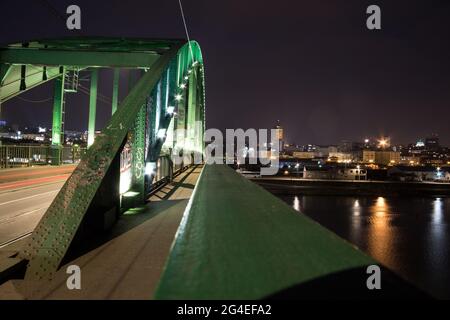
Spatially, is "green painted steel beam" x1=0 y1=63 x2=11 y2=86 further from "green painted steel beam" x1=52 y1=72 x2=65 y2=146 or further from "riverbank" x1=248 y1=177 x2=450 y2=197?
"riverbank" x1=248 y1=177 x2=450 y2=197

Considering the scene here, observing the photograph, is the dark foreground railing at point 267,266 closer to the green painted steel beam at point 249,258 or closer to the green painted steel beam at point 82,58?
the green painted steel beam at point 249,258

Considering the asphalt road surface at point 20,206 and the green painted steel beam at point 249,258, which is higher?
the green painted steel beam at point 249,258

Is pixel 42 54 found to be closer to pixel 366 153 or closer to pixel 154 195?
pixel 154 195

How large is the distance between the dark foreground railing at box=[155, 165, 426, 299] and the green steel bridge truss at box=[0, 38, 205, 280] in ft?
7.77

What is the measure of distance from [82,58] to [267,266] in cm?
1574

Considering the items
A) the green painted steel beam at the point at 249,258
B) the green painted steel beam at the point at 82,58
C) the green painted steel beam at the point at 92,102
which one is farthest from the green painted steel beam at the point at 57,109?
the green painted steel beam at the point at 249,258

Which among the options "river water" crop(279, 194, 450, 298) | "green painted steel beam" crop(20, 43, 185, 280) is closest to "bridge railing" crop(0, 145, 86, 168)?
"green painted steel beam" crop(20, 43, 185, 280)

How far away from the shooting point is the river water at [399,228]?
2398 cm

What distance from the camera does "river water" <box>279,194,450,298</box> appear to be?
78.7 ft

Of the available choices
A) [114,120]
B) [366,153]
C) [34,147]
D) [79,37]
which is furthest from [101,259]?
[366,153]

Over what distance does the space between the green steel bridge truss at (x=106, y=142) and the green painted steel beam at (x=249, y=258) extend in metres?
2.25

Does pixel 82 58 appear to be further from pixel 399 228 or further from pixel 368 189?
pixel 368 189

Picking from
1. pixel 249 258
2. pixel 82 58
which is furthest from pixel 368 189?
pixel 249 258
